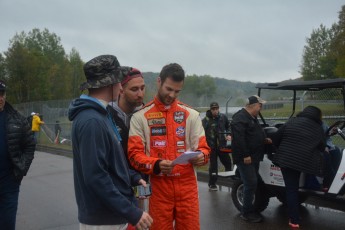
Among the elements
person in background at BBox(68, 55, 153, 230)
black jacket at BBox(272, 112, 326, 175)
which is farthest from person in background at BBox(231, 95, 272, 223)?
person in background at BBox(68, 55, 153, 230)

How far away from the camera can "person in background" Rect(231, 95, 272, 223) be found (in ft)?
18.4

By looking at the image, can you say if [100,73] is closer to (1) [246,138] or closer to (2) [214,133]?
(1) [246,138]

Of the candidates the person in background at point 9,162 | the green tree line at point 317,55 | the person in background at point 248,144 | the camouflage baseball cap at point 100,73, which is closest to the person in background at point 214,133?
the person in background at point 248,144

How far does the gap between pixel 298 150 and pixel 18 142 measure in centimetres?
348

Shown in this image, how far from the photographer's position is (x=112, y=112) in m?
3.23

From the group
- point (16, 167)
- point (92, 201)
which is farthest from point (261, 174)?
point (92, 201)

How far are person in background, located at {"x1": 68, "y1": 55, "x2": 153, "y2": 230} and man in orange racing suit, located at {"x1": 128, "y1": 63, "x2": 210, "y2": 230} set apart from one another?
0.58 meters

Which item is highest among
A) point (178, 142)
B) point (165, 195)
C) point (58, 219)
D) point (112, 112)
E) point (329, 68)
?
point (329, 68)

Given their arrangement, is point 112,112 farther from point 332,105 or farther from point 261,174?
point 332,105

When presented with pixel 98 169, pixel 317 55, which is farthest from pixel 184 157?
pixel 317 55

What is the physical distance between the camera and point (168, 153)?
3180mm

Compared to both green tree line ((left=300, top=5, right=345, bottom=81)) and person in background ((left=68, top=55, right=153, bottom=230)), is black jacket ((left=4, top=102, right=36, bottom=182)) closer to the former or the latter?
person in background ((left=68, top=55, right=153, bottom=230))

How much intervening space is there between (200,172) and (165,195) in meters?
6.67

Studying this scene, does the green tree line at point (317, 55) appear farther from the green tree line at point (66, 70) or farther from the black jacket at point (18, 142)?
the black jacket at point (18, 142)
